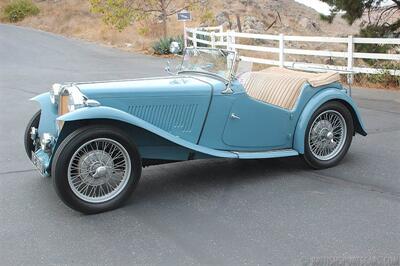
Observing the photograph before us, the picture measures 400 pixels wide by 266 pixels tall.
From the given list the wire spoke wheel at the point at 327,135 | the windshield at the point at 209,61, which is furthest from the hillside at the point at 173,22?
the wire spoke wheel at the point at 327,135

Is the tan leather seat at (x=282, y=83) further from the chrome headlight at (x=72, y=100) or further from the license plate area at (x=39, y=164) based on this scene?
the license plate area at (x=39, y=164)

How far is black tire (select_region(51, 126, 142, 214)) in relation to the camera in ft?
13.9

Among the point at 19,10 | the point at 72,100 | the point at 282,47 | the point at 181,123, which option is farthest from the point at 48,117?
the point at 19,10

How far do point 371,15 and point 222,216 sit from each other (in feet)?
39.6

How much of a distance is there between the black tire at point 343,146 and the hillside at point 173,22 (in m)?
19.3

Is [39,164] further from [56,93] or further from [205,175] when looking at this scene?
[205,175]

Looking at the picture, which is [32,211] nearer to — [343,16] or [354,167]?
[354,167]

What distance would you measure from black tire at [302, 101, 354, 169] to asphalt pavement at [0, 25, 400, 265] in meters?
0.11

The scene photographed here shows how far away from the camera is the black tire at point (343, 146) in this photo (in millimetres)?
5617

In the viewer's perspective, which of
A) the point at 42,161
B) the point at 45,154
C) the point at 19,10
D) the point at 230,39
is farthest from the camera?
the point at 19,10

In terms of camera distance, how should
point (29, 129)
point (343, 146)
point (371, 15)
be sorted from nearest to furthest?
point (29, 129) < point (343, 146) < point (371, 15)

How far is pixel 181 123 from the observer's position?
499 centimetres

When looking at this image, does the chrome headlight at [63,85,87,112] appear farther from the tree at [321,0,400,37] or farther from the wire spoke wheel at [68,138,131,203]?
the tree at [321,0,400,37]

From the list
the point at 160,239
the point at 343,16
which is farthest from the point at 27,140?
the point at 343,16
